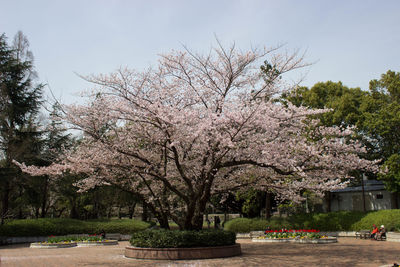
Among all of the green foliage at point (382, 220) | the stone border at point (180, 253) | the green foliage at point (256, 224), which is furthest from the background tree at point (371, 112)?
the stone border at point (180, 253)

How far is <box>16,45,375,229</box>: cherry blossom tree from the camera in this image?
12.2 metres

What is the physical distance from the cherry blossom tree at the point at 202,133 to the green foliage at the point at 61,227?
1229 cm

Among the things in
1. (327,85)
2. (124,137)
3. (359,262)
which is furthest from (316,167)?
(327,85)

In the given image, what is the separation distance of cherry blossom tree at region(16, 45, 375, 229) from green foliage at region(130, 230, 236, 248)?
106cm

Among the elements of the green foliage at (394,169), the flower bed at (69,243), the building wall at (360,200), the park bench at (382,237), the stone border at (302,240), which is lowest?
the flower bed at (69,243)

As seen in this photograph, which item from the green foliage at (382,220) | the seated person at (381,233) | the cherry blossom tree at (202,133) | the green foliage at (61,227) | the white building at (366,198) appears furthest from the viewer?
the white building at (366,198)

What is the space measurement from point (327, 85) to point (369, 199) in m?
12.3

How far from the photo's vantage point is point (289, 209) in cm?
4272

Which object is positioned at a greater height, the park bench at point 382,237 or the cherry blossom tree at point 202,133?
the cherry blossom tree at point 202,133

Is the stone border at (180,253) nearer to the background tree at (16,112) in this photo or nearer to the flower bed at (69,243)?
the flower bed at (69,243)

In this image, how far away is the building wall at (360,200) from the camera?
3247 cm

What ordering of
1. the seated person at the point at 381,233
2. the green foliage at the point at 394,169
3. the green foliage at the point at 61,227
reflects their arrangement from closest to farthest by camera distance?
the seated person at the point at 381,233 < the green foliage at the point at 61,227 < the green foliage at the point at 394,169

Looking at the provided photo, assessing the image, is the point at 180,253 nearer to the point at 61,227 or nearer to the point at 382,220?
the point at 382,220

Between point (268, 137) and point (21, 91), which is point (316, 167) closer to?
point (268, 137)
